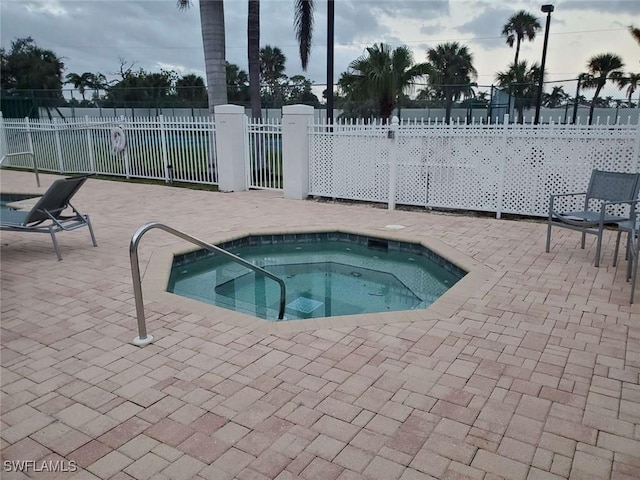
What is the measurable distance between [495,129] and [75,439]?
303 inches

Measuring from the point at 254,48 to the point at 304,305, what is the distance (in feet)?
33.7

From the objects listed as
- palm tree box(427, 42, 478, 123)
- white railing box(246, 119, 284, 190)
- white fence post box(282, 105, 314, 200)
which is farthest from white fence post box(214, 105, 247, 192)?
palm tree box(427, 42, 478, 123)

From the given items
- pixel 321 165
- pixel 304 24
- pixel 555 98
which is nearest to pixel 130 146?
pixel 321 165

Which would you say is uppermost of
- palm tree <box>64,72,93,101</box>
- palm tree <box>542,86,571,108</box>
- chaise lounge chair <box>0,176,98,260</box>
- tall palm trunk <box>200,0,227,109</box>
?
palm tree <box>64,72,93,101</box>

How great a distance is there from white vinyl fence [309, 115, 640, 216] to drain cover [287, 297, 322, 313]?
423cm

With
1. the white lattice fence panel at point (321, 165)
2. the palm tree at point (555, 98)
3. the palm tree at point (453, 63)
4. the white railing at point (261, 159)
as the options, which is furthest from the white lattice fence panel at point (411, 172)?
the palm tree at point (453, 63)

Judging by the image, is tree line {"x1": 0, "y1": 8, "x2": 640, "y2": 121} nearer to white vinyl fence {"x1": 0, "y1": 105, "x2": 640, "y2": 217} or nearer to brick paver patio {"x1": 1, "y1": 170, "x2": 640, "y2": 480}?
white vinyl fence {"x1": 0, "y1": 105, "x2": 640, "y2": 217}

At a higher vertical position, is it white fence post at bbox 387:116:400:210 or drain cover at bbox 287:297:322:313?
white fence post at bbox 387:116:400:210

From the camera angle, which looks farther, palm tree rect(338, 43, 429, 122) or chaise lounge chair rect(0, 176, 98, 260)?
palm tree rect(338, 43, 429, 122)

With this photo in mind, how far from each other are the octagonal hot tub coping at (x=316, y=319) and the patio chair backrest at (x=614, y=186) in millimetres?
1994

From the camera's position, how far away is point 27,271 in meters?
5.18

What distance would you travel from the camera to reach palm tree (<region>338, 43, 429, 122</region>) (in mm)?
17172

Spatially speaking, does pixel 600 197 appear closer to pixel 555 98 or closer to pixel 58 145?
pixel 58 145

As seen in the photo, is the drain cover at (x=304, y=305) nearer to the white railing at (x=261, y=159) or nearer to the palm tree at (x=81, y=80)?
the white railing at (x=261, y=159)
